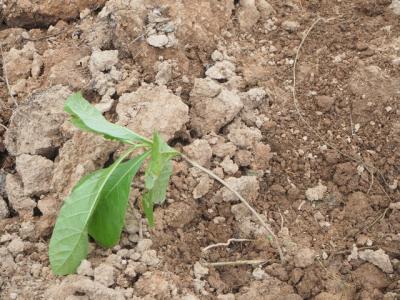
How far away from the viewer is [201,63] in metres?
2.27

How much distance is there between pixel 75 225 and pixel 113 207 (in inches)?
4.8

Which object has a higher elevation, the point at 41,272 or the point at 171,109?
the point at 171,109

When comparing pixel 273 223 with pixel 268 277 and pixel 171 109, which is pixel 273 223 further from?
pixel 171 109

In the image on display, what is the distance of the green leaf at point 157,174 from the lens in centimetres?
168

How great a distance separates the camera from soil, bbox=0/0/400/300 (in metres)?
1.84

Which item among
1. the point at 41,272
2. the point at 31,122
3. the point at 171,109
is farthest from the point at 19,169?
the point at 171,109

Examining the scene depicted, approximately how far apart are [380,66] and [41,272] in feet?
4.51

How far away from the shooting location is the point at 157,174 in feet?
5.53

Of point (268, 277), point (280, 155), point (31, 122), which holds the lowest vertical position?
point (268, 277)

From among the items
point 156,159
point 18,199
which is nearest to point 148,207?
point 156,159

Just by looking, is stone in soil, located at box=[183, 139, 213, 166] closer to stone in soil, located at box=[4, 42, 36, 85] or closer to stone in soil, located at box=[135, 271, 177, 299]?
stone in soil, located at box=[135, 271, 177, 299]

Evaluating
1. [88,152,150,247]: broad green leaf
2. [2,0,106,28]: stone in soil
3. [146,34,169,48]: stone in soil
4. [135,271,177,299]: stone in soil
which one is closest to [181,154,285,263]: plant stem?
[88,152,150,247]: broad green leaf

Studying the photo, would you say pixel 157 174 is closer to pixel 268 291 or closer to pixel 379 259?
pixel 268 291

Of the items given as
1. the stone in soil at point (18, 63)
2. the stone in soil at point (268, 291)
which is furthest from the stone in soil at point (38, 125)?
the stone in soil at point (268, 291)
